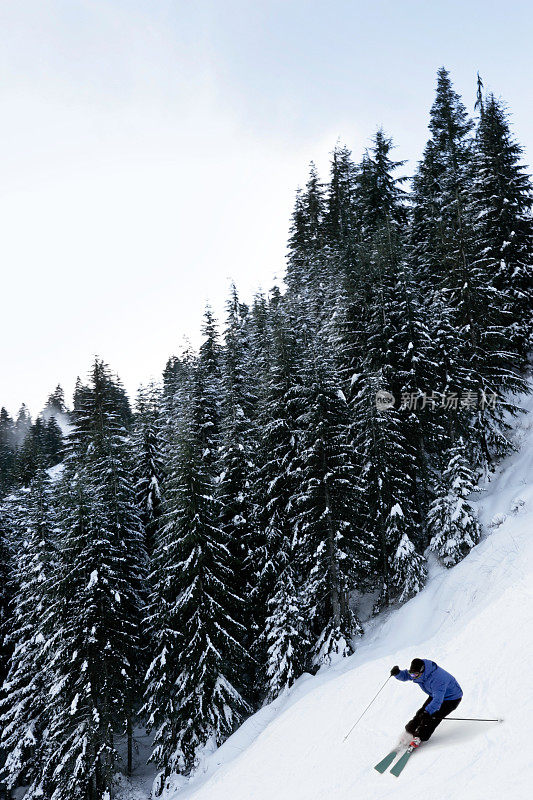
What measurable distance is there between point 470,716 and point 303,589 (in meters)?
14.7

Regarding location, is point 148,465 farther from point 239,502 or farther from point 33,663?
point 33,663

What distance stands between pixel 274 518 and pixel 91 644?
9.56m

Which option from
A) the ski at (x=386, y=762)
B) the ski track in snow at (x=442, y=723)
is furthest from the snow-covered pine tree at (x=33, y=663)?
the ski at (x=386, y=762)

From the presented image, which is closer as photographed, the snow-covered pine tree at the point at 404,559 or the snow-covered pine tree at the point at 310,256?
the snow-covered pine tree at the point at 404,559

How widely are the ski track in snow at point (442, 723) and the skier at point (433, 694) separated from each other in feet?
0.73

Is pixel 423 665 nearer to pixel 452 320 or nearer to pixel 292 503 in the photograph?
pixel 292 503

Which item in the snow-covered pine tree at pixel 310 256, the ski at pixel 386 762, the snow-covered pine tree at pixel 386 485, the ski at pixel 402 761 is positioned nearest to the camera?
the ski at pixel 402 761

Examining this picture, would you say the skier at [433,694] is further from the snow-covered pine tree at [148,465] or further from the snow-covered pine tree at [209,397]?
the snow-covered pine tree at [148,465]

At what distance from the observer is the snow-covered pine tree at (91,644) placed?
2005cm

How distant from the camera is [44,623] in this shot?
2216 cm

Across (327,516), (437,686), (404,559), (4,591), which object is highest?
(327,516)

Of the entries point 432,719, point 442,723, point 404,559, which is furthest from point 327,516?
point 432,719

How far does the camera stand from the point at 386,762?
7.45 metres

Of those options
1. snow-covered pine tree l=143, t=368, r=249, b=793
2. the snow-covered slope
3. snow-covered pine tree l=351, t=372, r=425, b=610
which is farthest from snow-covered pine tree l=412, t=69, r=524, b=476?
snow-covered pine tree l=143, t=368, r=249, b=793
